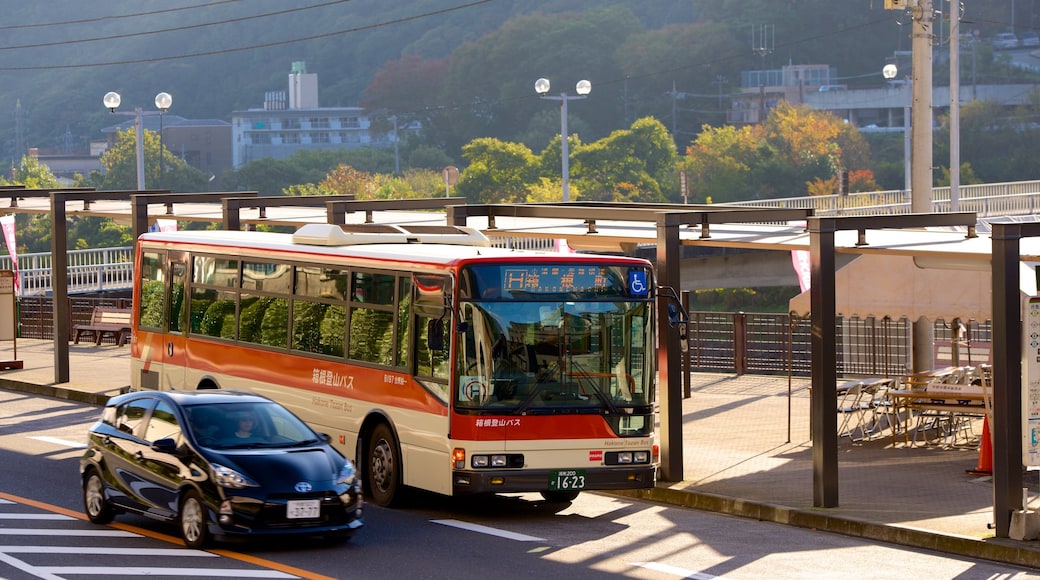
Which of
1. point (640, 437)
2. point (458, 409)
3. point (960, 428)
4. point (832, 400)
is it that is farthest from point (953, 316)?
point (458, 409)

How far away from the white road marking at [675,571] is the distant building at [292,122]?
17784 centimetres

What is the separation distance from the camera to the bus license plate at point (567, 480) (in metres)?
14.6

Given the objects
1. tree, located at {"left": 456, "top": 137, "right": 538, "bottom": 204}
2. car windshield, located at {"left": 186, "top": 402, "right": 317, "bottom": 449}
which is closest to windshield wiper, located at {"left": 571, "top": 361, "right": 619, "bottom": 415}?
car windshield, located at {"left": 186, "top": 402, "right": 317, "bottom": 449}

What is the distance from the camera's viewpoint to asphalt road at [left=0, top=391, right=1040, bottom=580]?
12281mm

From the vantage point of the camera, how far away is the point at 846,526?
1428cm

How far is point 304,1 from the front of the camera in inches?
7800

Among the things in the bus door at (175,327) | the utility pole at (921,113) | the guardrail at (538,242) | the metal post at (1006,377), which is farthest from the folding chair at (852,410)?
the guardrail at (538,242)

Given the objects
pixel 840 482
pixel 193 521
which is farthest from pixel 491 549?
pixel 840 482

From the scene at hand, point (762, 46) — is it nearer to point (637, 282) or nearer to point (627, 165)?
point (627, 165)

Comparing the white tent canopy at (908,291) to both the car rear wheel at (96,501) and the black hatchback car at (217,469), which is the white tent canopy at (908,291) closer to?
the black hatchback car at (217,469)

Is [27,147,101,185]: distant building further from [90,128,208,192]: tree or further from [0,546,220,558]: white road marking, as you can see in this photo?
[0,546,220,558]: white road marking

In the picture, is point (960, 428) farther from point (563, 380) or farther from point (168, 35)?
point (168, 35)

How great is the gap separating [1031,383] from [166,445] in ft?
24.6

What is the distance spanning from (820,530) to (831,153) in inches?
4391
